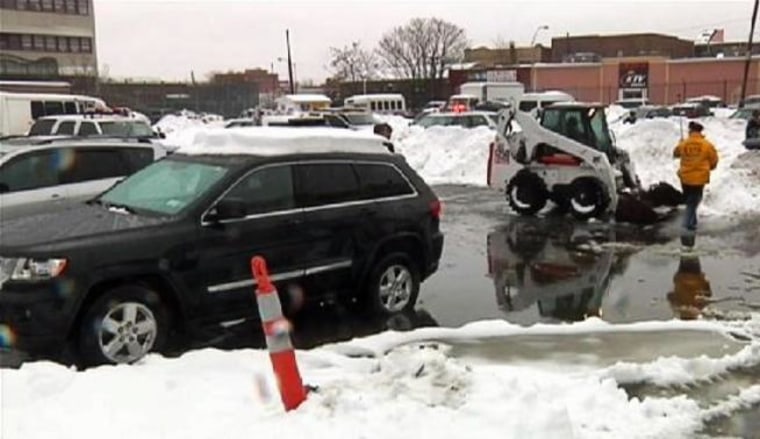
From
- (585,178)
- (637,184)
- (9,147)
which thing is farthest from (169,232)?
(637,184)

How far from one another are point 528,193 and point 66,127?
1266 cm

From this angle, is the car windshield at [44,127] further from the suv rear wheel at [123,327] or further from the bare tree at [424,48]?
the bare tree at [424,48]

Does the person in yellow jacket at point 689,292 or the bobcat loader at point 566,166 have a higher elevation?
the bobcat loader at point 566,166

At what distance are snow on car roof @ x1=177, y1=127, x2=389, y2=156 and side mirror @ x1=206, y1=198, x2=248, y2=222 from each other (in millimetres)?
805

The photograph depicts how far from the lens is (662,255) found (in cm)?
1133

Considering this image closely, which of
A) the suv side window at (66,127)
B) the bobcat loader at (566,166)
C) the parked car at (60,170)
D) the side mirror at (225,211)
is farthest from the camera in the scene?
the suv side window at (66,127)

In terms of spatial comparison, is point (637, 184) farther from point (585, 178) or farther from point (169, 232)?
point (169, 232)

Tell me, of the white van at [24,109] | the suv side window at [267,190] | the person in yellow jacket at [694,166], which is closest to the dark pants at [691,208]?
the person in yellow jacket at [694,166]

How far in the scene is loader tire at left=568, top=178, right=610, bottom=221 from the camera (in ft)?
47.3

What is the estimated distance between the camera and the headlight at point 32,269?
233 inches

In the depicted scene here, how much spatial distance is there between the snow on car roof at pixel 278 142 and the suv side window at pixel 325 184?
0.59 ft

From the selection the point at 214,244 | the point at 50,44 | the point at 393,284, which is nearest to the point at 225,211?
the point at 214,244

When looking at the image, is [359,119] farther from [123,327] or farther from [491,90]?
[123,327]

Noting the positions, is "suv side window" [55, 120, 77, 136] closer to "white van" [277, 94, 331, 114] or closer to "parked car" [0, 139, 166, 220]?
"parked car" [0, 139, 166, 220]
